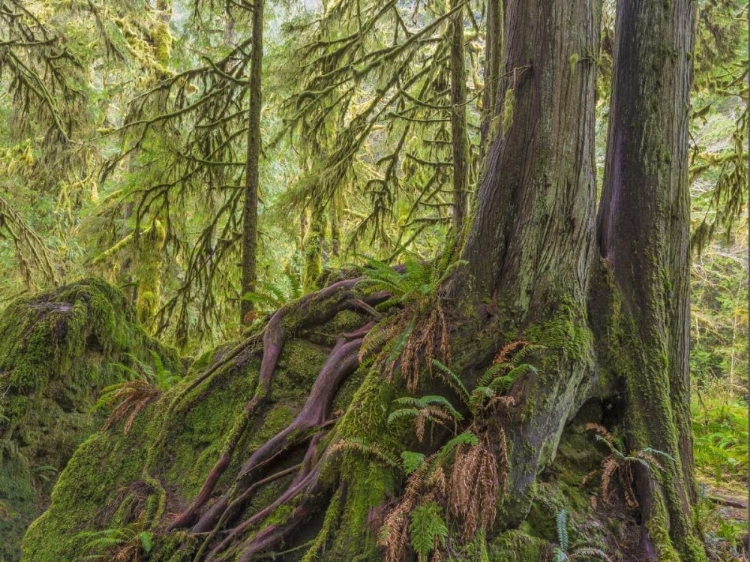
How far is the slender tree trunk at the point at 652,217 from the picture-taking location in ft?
11.5

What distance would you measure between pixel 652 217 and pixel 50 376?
5.95 metres

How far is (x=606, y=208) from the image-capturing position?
3852 millimetres

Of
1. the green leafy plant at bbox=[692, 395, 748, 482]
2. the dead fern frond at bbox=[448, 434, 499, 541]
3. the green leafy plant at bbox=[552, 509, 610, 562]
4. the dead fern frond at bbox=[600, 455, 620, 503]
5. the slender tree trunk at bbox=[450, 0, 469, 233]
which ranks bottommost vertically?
the green leafy plant at bbox=[692, 395, 748, 482]

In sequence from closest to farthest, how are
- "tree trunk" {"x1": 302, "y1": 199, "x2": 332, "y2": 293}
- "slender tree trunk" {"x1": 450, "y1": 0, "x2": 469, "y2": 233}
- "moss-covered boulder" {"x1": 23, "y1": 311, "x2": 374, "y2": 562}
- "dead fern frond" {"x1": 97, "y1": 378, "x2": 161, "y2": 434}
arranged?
"moss-covered boulder" {"x1": 23, "y1": 311, "x2": 374, "y2": 562} → "dead fern frond" {"x1": 97, "y1": 378, "x2": 161, "y2": 434} → "slender tree trunk" {"x1": 450, "y1": 0, "x2": 469, "y2": 233} → "tree trunk" {"x1": 302, "y1": 199, "x2": 332, "y2": 293}

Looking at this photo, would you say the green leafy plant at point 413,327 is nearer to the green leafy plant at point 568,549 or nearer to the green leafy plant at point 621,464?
the green leafy plant at point 568,549

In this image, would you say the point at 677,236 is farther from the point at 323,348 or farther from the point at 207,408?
the point at 207,408

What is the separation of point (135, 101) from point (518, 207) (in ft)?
19.9

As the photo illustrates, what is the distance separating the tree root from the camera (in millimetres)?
3322

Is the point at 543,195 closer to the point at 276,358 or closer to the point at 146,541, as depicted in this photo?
the point at 276,358

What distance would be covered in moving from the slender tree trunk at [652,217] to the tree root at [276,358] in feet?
5.73

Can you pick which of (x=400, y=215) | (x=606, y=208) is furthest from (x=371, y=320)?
(x=400, y=215)

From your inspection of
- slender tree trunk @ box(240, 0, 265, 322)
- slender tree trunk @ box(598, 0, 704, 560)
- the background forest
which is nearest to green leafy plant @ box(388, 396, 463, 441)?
slender tree trunk @ box(598, 0, 704, 560)

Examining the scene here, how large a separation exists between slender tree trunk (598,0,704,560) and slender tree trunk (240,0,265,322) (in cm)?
418

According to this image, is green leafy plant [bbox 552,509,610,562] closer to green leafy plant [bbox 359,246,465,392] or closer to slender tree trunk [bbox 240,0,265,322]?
green leafy plant [bbox 359,246,465,392]
